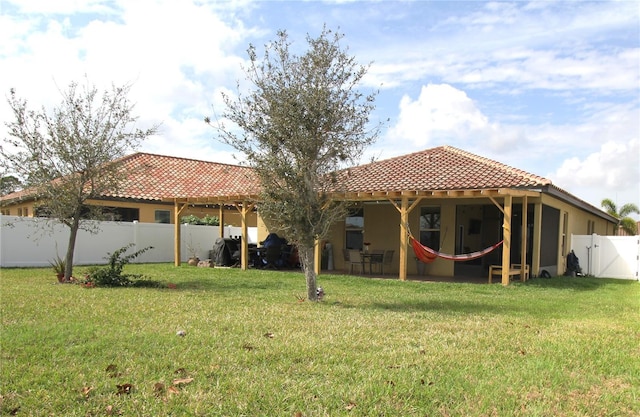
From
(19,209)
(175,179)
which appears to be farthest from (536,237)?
(19,209)

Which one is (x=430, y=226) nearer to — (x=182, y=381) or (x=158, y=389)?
(x=182, y=381)

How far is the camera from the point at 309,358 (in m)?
4.91

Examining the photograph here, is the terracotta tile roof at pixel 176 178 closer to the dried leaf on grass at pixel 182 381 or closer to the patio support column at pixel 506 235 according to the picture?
the patio support column at pixel 506 235

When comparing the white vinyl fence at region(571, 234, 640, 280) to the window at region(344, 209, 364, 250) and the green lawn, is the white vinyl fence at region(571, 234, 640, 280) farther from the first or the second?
the green lawn

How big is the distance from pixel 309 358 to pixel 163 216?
19844mm

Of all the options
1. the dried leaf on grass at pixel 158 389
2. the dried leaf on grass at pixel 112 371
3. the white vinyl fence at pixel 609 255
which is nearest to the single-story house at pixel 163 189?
the white vinyl fence at pixel 609 255

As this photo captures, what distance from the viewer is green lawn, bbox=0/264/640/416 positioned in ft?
12.4

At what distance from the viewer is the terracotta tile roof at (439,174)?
1334cm

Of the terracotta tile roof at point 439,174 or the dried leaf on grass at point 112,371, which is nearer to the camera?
the dried leaf on grass at point 112,371

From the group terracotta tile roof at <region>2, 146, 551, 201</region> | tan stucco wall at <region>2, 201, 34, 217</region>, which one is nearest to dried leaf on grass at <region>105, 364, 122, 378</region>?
terracotta tile roof at <region>2, 146, 551, 201</region>

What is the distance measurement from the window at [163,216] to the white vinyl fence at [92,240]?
8.15 feet

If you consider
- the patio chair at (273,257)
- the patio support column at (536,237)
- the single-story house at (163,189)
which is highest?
the single-story house at (163,189)

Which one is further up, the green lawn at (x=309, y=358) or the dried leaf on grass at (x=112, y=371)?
the dried leaf on grass at (x=112, y=371)

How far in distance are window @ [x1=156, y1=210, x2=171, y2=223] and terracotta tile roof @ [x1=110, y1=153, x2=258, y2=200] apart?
0.92 meters
